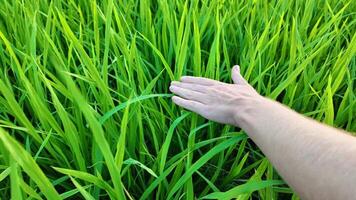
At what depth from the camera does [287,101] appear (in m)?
0.83

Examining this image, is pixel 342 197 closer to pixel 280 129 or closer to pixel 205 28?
pixel 280 129

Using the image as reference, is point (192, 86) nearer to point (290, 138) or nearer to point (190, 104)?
point (190, 104)

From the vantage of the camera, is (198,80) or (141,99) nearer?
(141,99)

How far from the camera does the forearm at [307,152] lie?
0.54 m

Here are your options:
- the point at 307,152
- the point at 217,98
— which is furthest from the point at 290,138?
the point at 217,98

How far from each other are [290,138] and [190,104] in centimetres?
21

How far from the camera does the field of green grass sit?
0.60 meters

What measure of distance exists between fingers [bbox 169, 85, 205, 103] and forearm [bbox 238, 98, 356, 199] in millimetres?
134

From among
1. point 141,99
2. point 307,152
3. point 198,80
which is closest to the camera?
point 307,152

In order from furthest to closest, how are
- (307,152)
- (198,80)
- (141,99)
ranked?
1. (198,80)
2. (141,99)
3. (307,152)

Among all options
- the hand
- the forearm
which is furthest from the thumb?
the forearm

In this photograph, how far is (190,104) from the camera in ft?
2.49

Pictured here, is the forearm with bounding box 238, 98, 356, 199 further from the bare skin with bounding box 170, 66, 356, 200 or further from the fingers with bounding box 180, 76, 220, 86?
the fingers with bounding box 180, 76, 220, 86

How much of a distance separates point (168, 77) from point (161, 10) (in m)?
0.22
